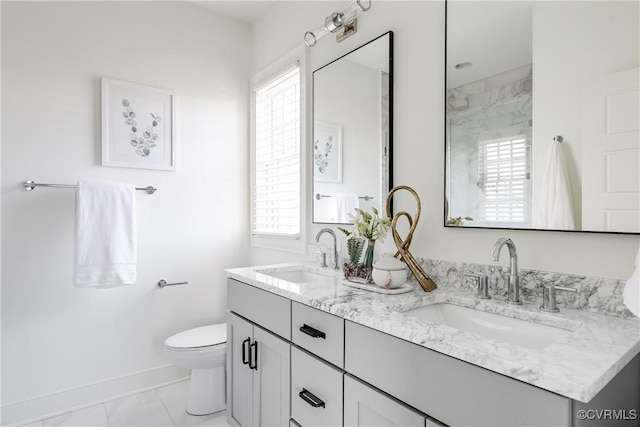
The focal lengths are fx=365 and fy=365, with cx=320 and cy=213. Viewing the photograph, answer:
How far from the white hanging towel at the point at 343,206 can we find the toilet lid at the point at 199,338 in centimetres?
102

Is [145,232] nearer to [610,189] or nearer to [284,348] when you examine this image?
[284,348]

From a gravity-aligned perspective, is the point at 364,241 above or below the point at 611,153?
below

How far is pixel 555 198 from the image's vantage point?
1.17 meters

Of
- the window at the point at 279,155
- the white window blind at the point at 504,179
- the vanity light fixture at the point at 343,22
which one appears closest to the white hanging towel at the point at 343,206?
the window at the point at 279,155

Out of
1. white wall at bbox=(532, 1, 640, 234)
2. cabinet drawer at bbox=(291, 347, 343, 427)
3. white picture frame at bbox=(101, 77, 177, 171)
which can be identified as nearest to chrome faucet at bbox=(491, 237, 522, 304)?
white wall at bbox=(532, 1, 640, 234)

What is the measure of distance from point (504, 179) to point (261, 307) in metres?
1.13

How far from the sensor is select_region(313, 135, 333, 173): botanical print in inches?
83.8

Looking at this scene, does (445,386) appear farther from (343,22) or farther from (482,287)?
(343,22)

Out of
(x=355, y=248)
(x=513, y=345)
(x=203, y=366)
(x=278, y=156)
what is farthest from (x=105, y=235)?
(x=513, y=345)

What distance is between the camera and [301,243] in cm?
234

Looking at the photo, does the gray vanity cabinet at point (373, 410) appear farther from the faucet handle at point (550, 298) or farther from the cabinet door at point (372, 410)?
the faucet handle at point (550, 298)

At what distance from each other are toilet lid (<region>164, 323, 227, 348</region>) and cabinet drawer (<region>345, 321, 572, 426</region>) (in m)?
1.29

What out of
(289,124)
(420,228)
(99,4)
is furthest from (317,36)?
(99,4)

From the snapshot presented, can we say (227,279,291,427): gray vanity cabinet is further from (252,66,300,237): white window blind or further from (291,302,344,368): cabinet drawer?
(252,66,300,237): white window blind
